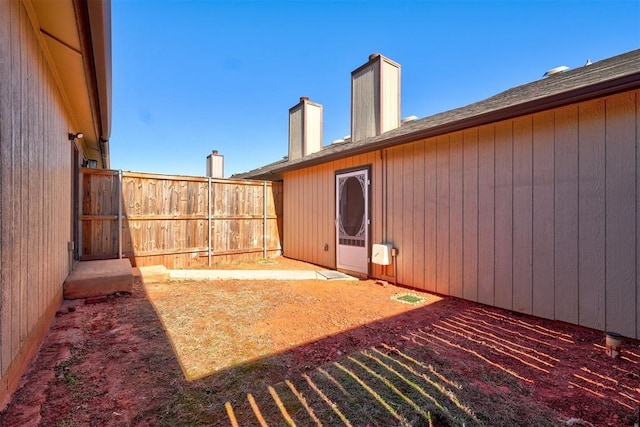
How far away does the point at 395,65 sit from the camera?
6.64 metres

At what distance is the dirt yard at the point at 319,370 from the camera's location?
163cm

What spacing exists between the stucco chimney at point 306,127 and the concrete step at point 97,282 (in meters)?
5.93

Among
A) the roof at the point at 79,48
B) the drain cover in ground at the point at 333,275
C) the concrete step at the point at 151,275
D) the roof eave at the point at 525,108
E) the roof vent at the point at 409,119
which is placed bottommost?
the drain cover in ground at the point at 333,275

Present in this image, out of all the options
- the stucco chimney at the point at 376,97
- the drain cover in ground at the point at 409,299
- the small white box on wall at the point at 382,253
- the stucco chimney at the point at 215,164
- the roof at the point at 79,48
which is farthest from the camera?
the stucco chimney at the point at 215,164

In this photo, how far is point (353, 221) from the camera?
5883 millimetres

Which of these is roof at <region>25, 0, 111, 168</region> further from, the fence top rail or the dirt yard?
the dirt yard

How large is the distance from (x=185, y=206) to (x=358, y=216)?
389 centimetres

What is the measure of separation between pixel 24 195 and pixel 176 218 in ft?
14.3

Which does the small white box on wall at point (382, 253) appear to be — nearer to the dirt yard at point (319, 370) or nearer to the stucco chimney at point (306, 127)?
the dirt yard at point (319, 370)

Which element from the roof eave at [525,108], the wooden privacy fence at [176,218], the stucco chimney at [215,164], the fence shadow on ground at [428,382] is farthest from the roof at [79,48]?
the stucco chimney at [215,164]

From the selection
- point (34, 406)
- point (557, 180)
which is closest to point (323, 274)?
point (557, 180)

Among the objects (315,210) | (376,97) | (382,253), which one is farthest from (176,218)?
(376,97)

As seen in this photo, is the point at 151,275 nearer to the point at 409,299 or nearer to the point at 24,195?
the point at 24,195

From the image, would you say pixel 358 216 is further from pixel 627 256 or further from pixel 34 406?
pixel 34 406
